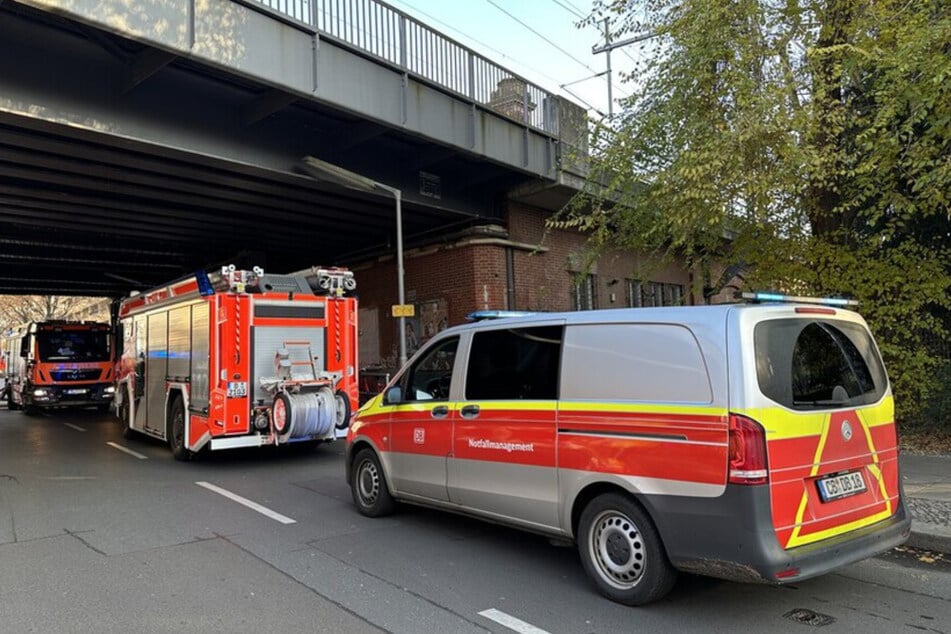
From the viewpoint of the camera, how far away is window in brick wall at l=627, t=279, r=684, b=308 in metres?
23.2

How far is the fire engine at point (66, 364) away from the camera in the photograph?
19.1 meters

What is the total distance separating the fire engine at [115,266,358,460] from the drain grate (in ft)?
22.9

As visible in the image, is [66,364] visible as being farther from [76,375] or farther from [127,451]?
[127,451]

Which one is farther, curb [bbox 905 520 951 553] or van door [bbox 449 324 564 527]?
curb [bbox 905 520 951 553]

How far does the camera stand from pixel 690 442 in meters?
4.01

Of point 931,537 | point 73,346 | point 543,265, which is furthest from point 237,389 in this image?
point 73,346

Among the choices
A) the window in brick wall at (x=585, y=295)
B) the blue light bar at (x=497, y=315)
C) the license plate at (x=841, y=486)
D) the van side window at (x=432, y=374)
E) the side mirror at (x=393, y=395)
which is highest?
the window in brick wall at (x=585, y=295)

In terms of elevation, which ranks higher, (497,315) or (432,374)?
(497,315)

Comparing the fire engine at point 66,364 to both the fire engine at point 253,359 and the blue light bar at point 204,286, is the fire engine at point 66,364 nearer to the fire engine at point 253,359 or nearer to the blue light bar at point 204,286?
the fire engine at point 253,359

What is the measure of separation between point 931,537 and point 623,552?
2796 mm

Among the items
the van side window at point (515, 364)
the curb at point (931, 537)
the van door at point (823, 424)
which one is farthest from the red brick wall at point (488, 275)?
the van door at point (823, 424)

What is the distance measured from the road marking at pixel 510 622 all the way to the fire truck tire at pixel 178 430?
24.1 feet

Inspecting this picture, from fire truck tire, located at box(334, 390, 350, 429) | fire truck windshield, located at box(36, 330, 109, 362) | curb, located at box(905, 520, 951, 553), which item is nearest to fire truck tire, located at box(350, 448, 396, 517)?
fire truck tire, located at box(334, 390, 350, 429)

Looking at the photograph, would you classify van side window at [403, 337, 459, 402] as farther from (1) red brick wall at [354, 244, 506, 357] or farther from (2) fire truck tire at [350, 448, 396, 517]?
(1) red brick wall at [354, 244, 506, 357]
